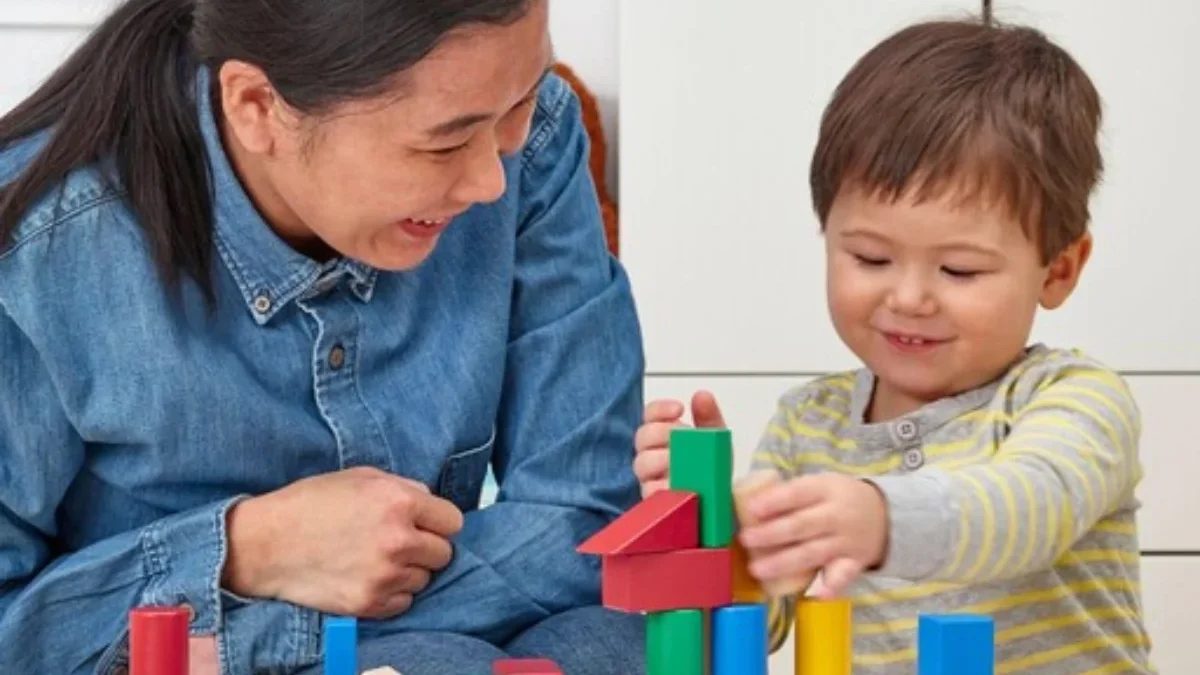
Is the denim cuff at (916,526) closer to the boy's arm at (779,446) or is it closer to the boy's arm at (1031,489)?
the boy's arm at (1031,489)

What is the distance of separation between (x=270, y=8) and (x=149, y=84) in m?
0.12

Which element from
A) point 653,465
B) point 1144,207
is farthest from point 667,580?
point 1144,207

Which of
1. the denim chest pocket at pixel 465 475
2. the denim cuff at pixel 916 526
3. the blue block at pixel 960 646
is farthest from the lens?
the denim chest pocket at pixel 465 475

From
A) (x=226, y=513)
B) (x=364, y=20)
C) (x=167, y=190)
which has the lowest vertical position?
(x=226, y=513)

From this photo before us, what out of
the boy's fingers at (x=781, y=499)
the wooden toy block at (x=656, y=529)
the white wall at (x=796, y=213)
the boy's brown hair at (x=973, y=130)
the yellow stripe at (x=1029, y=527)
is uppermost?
the boy's brown hair at (x=973, y=130)

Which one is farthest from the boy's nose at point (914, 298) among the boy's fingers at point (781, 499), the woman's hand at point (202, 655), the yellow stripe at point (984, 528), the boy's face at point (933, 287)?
the woman's hand at point (202, 655)

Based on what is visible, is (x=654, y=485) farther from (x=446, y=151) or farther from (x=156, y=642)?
(x=156, y=642)

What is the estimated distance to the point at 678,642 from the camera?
34.2 inches

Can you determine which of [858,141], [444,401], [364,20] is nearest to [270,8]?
[364,20]

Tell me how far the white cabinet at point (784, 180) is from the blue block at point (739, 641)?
1.29m

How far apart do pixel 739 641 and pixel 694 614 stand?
23 millimetres

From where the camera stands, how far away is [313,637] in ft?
3.84

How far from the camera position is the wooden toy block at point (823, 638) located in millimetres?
887

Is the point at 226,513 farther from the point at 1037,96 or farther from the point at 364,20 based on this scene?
the point at 1037,96
